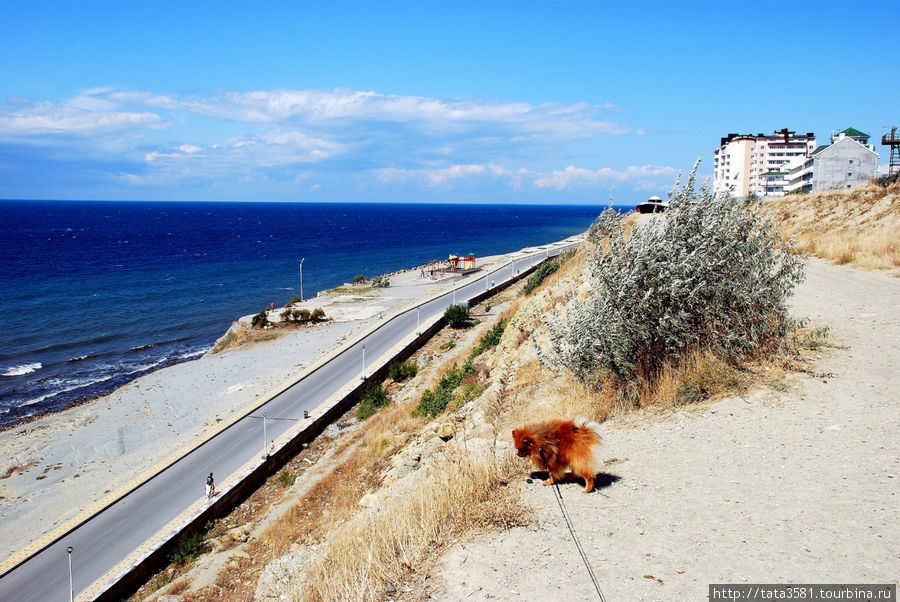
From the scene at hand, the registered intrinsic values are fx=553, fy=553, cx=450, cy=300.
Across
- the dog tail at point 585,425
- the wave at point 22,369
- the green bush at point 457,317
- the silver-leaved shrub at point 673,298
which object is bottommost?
the wave at point 22,369

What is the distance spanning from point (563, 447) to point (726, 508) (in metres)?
1.61

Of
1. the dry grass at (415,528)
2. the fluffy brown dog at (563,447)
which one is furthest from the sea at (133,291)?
the fluffy brown dog at (563,447)

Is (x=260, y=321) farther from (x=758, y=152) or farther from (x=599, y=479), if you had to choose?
(x=758, y=152)

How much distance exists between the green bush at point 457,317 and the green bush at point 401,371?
6.44m

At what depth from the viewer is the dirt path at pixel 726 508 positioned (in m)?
4.29

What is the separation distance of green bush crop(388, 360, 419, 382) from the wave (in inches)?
960

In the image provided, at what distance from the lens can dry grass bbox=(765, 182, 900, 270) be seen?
17688 millimetres

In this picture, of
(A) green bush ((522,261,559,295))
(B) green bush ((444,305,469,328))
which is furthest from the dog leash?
(B) green bush ((444,305,469,328))

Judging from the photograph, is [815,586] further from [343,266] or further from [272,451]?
[343,266]

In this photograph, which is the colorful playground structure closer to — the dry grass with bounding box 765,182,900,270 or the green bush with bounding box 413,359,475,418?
the dry grass with bounding box 765,182,900,270

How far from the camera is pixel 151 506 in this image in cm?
1513

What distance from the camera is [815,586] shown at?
395 cm

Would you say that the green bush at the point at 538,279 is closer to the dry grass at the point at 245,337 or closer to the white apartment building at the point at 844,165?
the dry grass at the point at 245,337

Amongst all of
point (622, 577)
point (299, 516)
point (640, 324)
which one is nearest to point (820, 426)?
point (640, 324)
